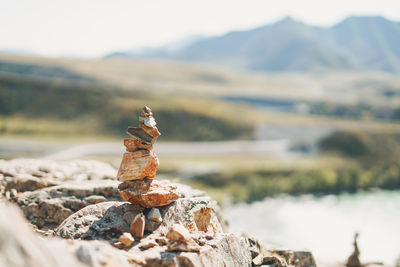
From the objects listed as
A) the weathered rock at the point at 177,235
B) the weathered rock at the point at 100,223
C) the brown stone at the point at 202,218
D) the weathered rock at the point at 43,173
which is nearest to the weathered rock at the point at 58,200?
the weathered rock at the point at 43,173

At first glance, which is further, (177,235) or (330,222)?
(330,222)

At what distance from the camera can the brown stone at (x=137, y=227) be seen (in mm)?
16375

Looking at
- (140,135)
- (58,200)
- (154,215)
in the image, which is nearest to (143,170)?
(140,135)

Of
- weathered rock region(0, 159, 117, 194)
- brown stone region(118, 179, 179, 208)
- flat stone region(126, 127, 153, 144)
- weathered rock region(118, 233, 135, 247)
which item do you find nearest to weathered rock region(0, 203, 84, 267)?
weathered rock region(118, 233, 135, 247)

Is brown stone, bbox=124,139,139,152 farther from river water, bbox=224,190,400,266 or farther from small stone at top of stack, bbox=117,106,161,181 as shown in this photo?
river water, bbox=224,190,400,266

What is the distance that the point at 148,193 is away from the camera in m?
18.3

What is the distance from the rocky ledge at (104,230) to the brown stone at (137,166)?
687 millimetres

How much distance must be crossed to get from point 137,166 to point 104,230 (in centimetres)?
344

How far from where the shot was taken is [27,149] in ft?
384

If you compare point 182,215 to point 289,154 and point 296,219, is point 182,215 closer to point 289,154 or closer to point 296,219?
point 296,219

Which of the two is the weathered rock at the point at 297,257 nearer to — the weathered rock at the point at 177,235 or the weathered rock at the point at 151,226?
the weathered rock at the point at 151,226

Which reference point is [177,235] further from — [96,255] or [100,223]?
[96,255]

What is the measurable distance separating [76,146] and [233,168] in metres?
50.2

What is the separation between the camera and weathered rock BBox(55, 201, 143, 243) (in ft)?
54.5
